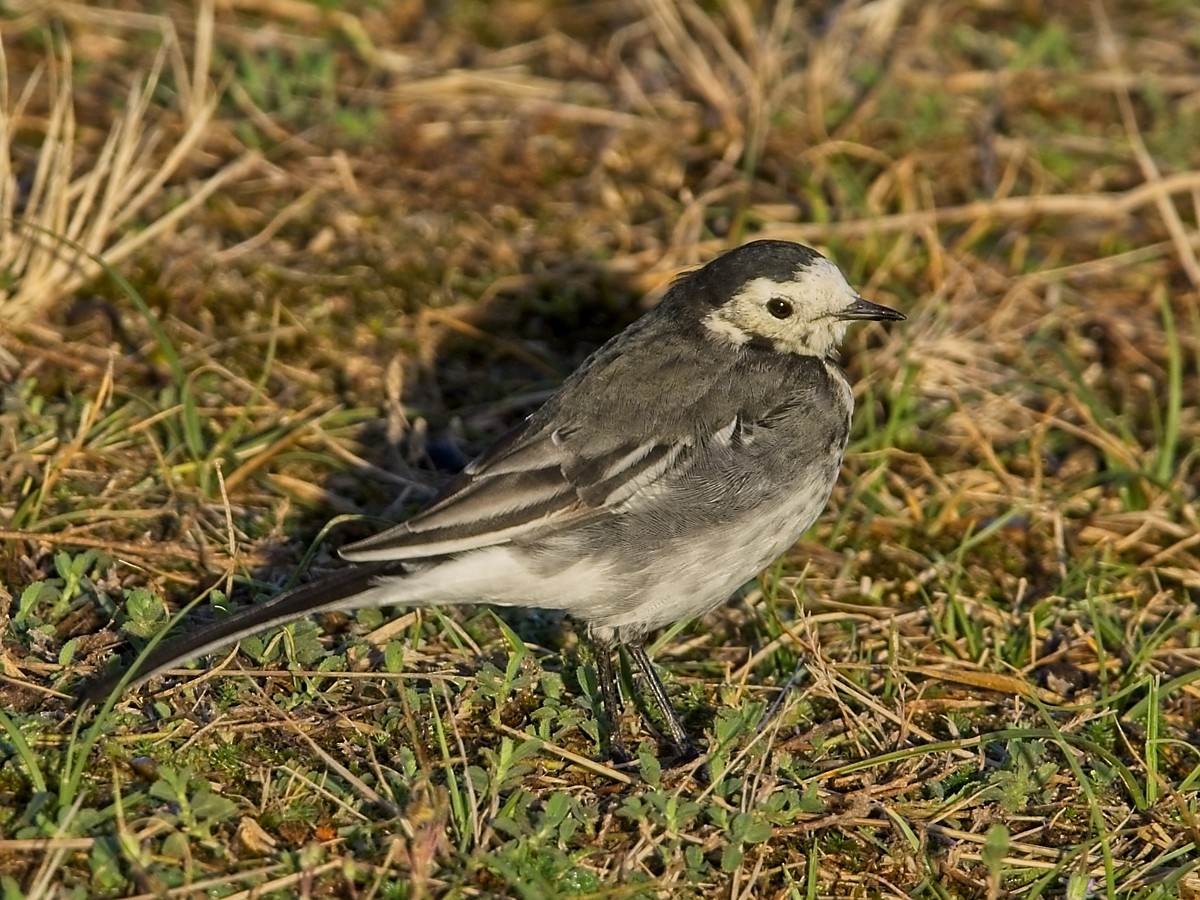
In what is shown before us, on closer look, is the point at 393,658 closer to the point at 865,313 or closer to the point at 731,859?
the point at 731,859

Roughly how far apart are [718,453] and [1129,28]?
19.8 ft

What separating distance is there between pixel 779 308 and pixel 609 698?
5.51 ft

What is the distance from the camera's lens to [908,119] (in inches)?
361

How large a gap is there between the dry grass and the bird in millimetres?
328

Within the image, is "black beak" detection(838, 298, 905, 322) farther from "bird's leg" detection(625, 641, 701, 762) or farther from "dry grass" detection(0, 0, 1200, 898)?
"bird's leg" detection(625, 641, 701, 762)

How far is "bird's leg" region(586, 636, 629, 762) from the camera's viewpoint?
5.43 metres

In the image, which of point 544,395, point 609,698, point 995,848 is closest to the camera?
point 995,848

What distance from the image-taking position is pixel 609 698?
5.56 metres

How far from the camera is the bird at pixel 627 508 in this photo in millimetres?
5215

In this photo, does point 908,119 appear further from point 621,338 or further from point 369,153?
point 621,338

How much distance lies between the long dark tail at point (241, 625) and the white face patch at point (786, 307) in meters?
1.80

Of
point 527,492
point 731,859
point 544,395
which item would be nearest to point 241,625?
point 527,492

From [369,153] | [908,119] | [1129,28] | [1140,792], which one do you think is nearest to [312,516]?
[369,153]

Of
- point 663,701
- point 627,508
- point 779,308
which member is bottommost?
point 663,701
